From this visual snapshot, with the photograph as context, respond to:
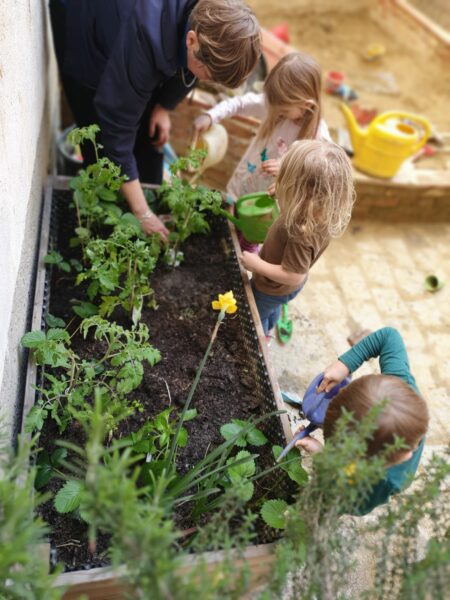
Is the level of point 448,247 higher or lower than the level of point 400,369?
lower

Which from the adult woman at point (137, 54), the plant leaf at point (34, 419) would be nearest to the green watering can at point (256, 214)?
the adult woman at point (137, 54)

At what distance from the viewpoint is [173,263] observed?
8.11 ft

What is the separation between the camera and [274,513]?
62.9 inches

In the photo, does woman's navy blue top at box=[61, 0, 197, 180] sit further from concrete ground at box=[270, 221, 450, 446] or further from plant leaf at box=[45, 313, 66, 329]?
concrete ground at box=[270, 221, 450, 446]

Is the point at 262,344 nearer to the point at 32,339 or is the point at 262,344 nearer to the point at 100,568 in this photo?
the point at 32,339

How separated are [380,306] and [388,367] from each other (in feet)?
5.54

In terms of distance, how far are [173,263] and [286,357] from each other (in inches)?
32.9

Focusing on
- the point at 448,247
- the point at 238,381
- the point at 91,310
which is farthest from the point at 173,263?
the point at 448,247

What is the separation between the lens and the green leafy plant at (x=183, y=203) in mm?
2246

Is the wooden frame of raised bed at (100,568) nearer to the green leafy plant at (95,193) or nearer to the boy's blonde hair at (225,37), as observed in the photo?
the green leafy plant at (95,193)

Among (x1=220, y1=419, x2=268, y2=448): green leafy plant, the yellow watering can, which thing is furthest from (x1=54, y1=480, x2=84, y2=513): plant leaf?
the yellow watering can

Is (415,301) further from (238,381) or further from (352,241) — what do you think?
(238,381)

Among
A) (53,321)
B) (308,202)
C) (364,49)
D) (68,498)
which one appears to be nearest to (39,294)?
(53,321)

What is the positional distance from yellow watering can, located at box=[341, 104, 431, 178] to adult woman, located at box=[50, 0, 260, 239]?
6.26 feet
